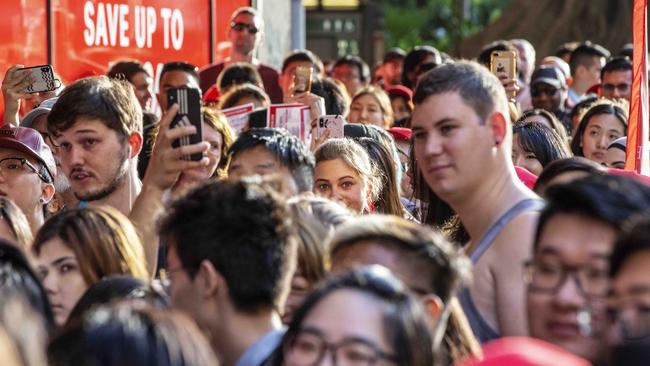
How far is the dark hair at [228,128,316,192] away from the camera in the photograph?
6398 millimetres

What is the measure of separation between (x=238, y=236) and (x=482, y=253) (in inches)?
40.0

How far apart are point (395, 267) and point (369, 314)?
0.59 metres

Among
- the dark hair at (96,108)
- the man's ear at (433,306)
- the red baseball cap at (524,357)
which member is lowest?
the man's ear at (433,306)

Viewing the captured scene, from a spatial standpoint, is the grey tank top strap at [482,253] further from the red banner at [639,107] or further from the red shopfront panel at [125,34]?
the red shopfront panel at [125,34]

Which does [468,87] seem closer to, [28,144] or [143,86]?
[28,144]

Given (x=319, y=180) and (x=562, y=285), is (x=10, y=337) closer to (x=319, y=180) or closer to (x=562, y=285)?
(x=562, y=285)

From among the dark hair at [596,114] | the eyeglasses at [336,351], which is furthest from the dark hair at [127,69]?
the eyeglasses at [336,351]

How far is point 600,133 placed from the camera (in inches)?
403

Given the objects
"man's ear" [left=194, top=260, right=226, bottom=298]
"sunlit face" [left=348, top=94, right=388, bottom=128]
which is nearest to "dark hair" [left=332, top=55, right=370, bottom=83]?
"sunlit face" [left=348, top=94, right=388, bottom=128]

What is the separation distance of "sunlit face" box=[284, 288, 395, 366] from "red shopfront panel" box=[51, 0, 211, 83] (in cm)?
764

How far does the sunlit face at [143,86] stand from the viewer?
11328 millimetres

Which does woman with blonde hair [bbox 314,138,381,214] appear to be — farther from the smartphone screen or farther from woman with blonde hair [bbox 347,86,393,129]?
woman with blonde hair [bbox 347,86,393,129]

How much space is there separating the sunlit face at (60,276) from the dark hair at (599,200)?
165cm

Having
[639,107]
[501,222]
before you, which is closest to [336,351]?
[501,222]
